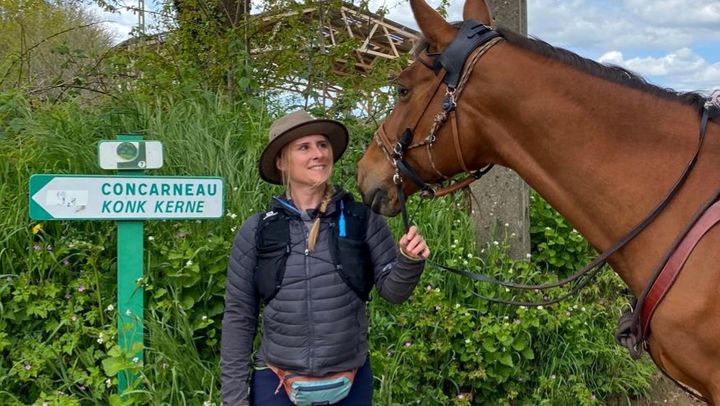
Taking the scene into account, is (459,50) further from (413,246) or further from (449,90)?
(413,246)

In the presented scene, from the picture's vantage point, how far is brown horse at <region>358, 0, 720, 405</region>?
197 cm

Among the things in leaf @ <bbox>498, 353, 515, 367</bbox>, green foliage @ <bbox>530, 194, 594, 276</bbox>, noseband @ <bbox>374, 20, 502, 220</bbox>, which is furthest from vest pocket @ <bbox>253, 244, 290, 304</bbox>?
green foliage @ <bbox>530, 194, 594, 276</bbox>

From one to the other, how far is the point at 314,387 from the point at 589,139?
4.43 ft

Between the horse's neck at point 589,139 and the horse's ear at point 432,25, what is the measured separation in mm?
201

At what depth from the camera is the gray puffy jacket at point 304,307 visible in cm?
230

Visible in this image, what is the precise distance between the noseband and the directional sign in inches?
50.2

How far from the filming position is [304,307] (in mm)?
2311

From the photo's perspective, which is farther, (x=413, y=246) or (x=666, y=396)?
(x=666, y=396)

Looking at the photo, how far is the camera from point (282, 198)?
2.48 m

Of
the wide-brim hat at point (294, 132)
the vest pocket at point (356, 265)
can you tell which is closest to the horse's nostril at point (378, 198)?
the vest pocket at point (356, 265)

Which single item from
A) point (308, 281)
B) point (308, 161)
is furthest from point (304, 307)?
point (308, 161)

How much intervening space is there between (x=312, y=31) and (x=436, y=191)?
3.34m

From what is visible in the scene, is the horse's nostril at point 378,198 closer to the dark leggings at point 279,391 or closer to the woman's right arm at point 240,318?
the woman's right arm at point 240,318

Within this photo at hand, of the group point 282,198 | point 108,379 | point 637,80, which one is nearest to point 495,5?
point 637,80
